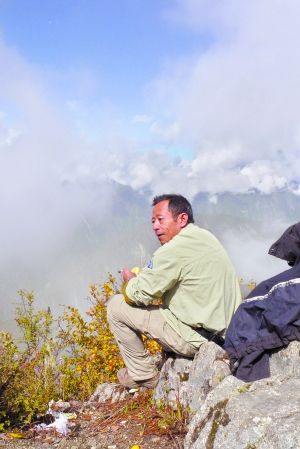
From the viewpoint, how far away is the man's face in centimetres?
570

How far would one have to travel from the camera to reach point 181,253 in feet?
17.5

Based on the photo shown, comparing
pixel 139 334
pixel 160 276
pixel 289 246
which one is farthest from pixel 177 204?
pixel 139 334

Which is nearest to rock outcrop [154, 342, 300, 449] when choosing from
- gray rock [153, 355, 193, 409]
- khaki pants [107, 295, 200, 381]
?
gray rock [153, 355, 193, 409]

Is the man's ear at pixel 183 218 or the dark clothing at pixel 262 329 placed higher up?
the man's ear at pixel 183 218

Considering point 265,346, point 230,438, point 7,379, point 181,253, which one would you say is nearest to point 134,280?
point 181,253

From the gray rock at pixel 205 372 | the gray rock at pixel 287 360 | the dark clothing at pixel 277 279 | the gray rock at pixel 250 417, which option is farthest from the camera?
the gray rock at pixel 205 372

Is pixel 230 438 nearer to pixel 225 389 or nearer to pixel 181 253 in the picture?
pixel 225 389

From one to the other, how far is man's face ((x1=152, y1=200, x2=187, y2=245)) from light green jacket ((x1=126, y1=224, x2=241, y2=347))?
145 millimetres

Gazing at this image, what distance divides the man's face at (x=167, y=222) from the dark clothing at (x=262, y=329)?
1.51 m

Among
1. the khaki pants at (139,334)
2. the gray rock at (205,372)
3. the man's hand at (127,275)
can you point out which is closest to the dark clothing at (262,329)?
the gray rock at (205,372)

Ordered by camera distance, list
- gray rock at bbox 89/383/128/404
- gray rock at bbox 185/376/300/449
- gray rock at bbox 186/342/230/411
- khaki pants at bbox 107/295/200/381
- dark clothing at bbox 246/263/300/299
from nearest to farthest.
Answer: gray rock at bbox 185/376/300/449
dark clothing at bbox 246/263/300/299
gray rock at bbox 186/342/230/411
khaki pants at bbox 107/295/200/381
gray rock at bbox 89/383/128/404

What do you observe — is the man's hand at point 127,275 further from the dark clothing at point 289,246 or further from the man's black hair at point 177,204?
the dark clothing at point 289,246

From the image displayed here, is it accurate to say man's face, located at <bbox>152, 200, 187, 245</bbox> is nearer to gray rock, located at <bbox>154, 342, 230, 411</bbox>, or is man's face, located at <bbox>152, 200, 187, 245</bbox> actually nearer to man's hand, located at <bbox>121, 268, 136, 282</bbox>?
man's hand, located at <bbox>121, 268, 136, 282</bbox>

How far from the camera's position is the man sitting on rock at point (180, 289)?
5.34 m
